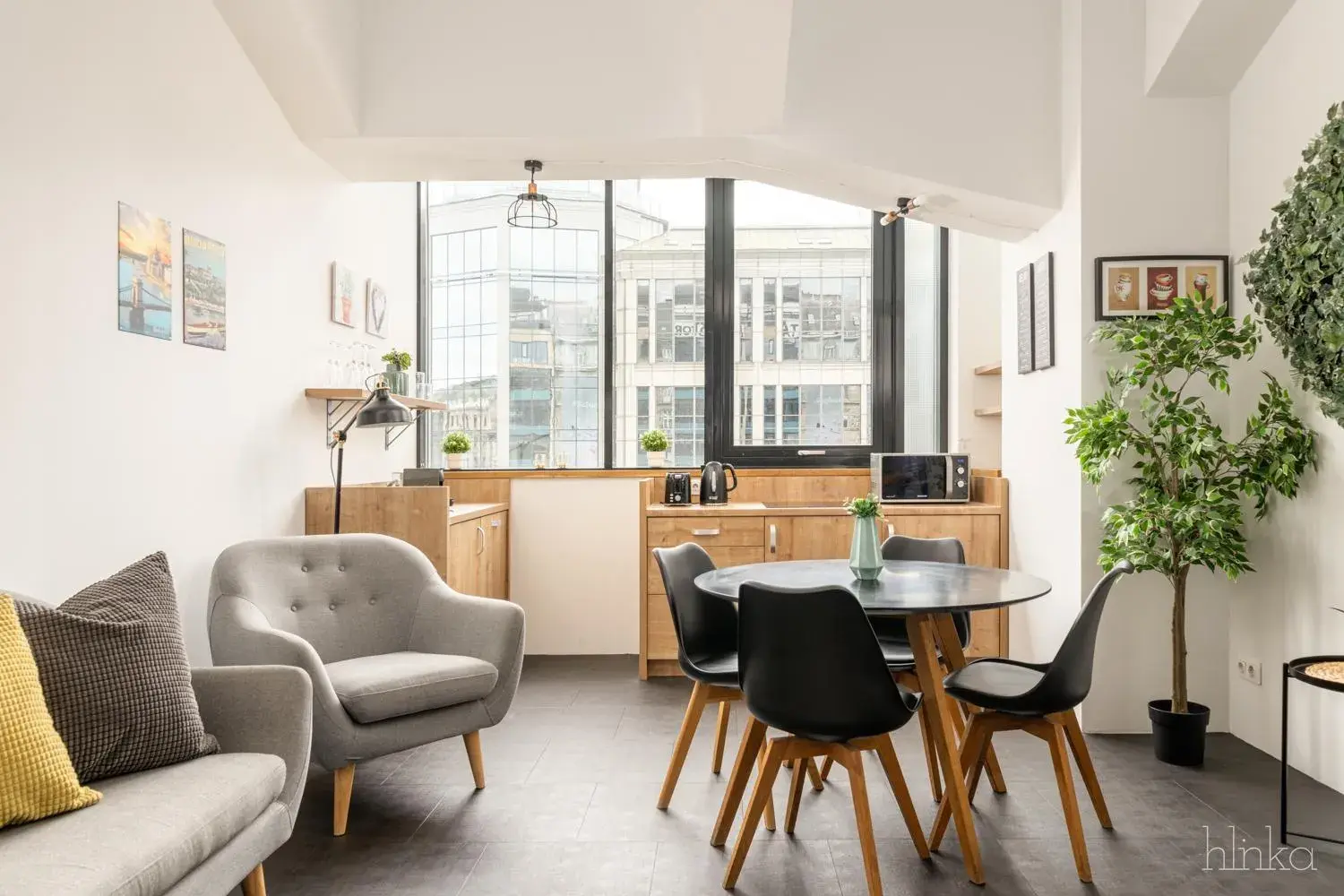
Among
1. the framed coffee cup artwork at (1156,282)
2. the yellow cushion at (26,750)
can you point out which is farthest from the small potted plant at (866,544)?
the yellow cushion at (26,750)

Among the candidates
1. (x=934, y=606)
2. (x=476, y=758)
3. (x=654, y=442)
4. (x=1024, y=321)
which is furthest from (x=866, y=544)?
(x=654, y=442)

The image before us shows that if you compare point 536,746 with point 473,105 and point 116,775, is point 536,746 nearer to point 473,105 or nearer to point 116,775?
point 116,775

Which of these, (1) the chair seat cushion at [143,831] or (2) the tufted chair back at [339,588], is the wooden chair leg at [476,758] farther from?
(1) the chair seat cushion at [143,831]

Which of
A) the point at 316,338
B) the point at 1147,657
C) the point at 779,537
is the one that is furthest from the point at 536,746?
the point at 1147,657

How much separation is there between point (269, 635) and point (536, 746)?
4.15 feet

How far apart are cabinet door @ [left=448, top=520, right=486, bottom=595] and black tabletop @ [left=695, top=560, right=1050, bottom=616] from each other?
4.87 feet

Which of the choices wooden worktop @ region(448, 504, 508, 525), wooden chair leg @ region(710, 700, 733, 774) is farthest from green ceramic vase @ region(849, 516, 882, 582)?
wooden worktop @ region(448, 504, 508, 525)

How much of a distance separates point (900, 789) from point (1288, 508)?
1.97 metres

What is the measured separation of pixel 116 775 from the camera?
196 centimetres

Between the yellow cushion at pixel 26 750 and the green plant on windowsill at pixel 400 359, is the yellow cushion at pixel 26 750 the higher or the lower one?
the lower one

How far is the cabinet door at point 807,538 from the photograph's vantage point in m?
4.68

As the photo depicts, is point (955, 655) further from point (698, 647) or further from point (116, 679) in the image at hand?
point (116, 679)

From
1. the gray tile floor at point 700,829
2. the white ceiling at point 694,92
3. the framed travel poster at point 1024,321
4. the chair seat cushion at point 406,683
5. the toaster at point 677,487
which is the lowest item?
the gray tile floor at point 700,829

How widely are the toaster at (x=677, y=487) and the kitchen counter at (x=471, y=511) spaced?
3.08 feet
